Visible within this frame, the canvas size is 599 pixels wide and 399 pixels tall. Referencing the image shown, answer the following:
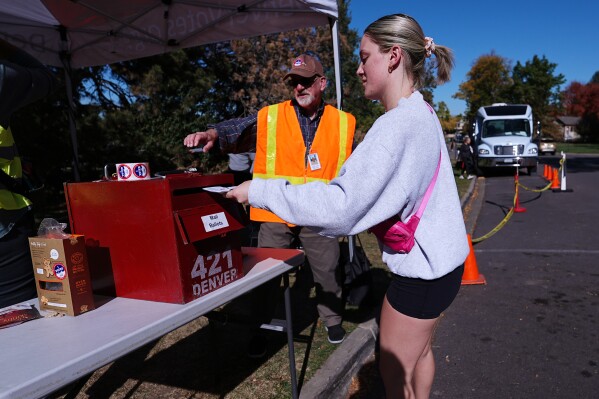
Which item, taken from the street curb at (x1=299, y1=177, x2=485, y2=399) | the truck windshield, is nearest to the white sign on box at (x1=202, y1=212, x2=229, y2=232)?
the street curb at (x1=299, y1=177, x2=485, y2=399)

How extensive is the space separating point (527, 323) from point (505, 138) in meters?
16.5

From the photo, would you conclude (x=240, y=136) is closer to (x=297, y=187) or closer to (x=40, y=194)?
(x=297, y=187)

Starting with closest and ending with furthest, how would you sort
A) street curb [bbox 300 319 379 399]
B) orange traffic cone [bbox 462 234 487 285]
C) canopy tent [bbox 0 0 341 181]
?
street curb [bbox 300 319 379 399]
canopy tent [bbox 0 0 341 181]
orange traffic cone [bbox 462 234 487 285]

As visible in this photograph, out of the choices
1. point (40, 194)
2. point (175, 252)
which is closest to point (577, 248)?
point (175, 252)

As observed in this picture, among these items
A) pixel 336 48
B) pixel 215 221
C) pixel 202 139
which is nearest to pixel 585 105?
pixel 336 48

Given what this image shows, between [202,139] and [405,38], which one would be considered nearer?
[405,38]

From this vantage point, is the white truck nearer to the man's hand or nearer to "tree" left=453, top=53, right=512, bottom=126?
the man's hand

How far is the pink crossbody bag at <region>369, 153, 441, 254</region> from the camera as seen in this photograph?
61.9 inches

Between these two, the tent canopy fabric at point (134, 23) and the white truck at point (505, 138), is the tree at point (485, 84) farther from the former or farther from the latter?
the tent canopy fabric at point (134, 23)

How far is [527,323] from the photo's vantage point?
Result: 12.9ft

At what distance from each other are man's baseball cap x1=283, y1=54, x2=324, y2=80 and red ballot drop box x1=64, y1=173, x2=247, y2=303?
1499 millimetres

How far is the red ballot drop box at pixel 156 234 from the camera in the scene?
1.66 meters

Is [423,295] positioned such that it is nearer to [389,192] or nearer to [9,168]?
[389,192]

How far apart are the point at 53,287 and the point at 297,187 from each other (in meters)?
1.03
